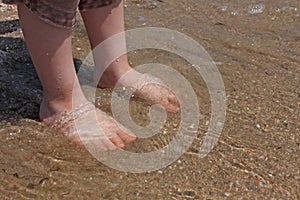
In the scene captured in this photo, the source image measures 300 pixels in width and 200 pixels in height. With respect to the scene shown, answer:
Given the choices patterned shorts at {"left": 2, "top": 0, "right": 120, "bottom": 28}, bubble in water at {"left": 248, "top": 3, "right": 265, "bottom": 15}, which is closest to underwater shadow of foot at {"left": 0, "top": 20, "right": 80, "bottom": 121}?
patterned shorts at {"left": 2, "top": 0, "right": 120, "bottom": 28}

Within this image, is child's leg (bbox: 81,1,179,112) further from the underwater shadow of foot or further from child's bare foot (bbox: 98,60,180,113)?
the underwater shadow of foot

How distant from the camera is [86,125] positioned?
224cm

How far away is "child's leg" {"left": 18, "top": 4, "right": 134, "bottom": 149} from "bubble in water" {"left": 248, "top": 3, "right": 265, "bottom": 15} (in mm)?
1603

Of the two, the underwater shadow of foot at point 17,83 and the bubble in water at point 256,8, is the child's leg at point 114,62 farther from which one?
the bubble in water at point 256,8

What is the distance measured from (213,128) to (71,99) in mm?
616

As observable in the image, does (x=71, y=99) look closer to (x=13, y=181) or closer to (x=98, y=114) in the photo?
(x=98, y=114)

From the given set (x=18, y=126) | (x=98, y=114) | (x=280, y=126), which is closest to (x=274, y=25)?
(x=280, y=126)

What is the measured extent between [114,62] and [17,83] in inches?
18.8

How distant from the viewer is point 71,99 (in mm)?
2236

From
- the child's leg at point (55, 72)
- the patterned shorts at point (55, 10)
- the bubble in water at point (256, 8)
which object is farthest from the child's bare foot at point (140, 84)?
the bubble in water at point (256, 8)

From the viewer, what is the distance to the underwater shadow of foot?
235 centimetres

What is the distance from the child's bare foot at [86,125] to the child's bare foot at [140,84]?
242 mm

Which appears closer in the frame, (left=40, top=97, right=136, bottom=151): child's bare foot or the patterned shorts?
the patterned shorts

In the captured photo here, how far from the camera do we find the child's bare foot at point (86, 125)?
7.18 feet
